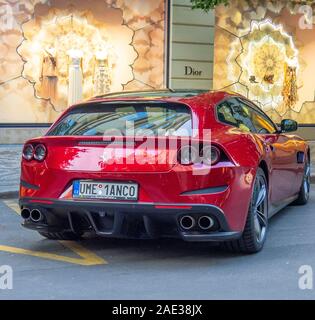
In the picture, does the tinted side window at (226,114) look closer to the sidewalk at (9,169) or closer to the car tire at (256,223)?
the car tire at (256,223)

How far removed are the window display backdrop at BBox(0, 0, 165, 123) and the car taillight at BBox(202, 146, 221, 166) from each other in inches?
319

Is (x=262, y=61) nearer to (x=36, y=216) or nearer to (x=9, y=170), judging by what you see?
(x=9, y=170)

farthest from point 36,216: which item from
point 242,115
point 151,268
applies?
point 242,115

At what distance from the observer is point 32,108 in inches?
531

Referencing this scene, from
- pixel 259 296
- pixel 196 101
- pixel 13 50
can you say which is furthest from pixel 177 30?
pixel 259 296

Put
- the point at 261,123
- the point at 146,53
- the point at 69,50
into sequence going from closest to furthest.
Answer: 1. the point at 261,123
2. the point at 69,50
3. the point at 146,53

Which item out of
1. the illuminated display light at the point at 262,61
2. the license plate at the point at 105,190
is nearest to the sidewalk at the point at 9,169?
the license plate at the point at 105,190

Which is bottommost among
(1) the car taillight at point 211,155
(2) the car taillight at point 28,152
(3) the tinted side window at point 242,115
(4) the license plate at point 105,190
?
(4) the license plate at point 105,190

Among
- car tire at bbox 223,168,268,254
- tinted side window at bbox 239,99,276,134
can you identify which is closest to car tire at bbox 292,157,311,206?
tinted side window at bbox 239,99,276,134

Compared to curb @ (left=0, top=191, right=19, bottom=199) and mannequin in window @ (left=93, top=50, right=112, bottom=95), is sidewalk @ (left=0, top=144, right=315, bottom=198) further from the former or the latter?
mannequin in window @ (left=93, top=50, right=112, bottom=95)

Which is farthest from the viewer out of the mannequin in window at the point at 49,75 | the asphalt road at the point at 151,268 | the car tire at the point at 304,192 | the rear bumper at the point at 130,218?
the mannequin in window at the point at 49,75

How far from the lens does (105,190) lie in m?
4.96

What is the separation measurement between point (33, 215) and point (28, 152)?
563mm

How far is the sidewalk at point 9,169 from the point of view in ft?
28.8
